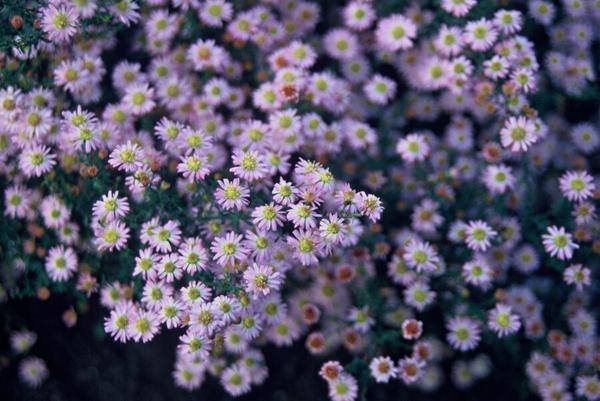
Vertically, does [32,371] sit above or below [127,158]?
below

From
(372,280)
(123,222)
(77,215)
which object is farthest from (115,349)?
(372,280)

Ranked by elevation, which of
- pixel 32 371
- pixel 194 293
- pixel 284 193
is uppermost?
pixel 284 193

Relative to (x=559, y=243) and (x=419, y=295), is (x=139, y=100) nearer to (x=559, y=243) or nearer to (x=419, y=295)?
(x=419, y=295)

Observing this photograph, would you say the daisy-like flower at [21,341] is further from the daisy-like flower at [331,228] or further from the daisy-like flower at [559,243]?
the daisy-like flower at [559,243]

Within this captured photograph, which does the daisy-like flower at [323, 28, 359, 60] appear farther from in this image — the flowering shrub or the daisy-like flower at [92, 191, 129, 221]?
the daisy-like flower at [92, 191, 129, 221]

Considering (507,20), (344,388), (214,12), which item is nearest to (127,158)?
(214,12)

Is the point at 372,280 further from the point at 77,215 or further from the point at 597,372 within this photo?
the point at 77,215

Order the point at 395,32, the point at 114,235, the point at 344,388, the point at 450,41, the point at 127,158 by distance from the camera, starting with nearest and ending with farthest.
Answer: the point at 127,158 < the point at 114,235 < the point at 344,388 < the point at 450,41 < the point at 395,32

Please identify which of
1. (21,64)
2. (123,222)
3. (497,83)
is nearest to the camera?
(123,222)
